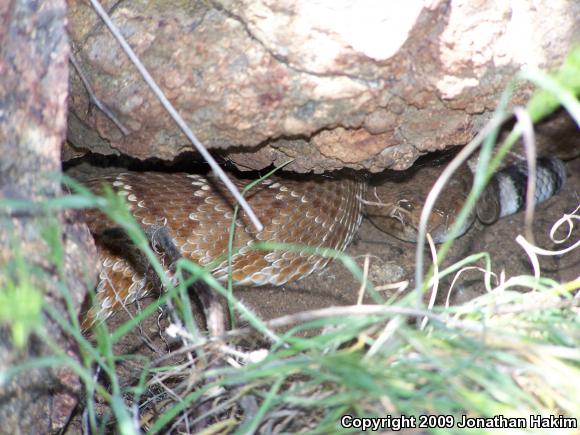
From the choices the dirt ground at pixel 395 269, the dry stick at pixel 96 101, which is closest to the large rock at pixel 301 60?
the dry stick at pixel 96 101

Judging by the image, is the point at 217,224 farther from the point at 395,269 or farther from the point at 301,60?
the point at 301,60

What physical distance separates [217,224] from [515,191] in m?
2.52

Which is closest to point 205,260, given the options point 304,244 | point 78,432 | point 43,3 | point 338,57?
point 304,244

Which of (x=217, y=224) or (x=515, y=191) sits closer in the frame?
(x=217, y=224)

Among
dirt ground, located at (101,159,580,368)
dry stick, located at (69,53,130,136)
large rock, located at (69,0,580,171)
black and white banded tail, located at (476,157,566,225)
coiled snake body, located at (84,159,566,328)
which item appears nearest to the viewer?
large rock, located at (69,0,580,171)

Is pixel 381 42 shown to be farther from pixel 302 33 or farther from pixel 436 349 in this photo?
pixel 436 349

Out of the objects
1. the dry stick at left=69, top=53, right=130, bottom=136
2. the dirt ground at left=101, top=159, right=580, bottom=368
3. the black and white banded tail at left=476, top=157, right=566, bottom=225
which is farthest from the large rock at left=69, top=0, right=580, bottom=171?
the black and white banded tail at left=476, top=157, right=566, bottom=225

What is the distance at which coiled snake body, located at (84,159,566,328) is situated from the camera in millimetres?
3484

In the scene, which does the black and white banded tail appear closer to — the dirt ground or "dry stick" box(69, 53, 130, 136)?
the dirt ground

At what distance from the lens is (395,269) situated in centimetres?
404

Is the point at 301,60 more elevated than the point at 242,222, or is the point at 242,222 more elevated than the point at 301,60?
the point at 301,60

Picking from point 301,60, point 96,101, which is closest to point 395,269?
point 301,60

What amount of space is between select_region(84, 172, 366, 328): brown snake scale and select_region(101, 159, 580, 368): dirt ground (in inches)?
4.0

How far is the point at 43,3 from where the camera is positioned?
2.12 m
